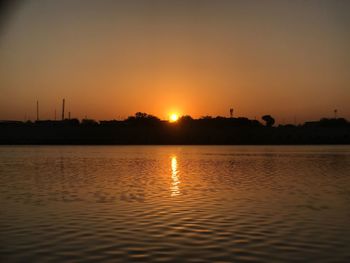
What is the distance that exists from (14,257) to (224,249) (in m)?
6.42

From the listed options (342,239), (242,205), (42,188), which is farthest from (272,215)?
(42,188)

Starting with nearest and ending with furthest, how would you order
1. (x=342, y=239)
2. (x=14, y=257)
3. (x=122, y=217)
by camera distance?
(x=14, y=257)
(x=342, y=239)
(x=122, y=217)

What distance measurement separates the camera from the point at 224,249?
15.7m

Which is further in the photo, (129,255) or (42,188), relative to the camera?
(42,188)

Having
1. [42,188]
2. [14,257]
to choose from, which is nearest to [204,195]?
[42,188]

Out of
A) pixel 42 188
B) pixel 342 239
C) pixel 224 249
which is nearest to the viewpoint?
pixel 224 249

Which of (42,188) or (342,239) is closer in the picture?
(342,239)

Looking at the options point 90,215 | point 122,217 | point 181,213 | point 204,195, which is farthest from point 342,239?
point 204,195

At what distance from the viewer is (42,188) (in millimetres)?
33500

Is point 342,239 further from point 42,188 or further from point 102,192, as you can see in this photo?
point 42,188

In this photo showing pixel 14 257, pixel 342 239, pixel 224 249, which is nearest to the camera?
pixel 14 257

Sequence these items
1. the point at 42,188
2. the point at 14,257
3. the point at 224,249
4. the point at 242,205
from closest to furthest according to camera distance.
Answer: the point at 14,257 → the point at 224,249 → the point at 242,205 → the point at 42,188

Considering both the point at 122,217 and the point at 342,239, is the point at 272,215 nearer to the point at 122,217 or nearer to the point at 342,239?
the point at 342,239

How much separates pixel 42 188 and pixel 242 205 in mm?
14638
